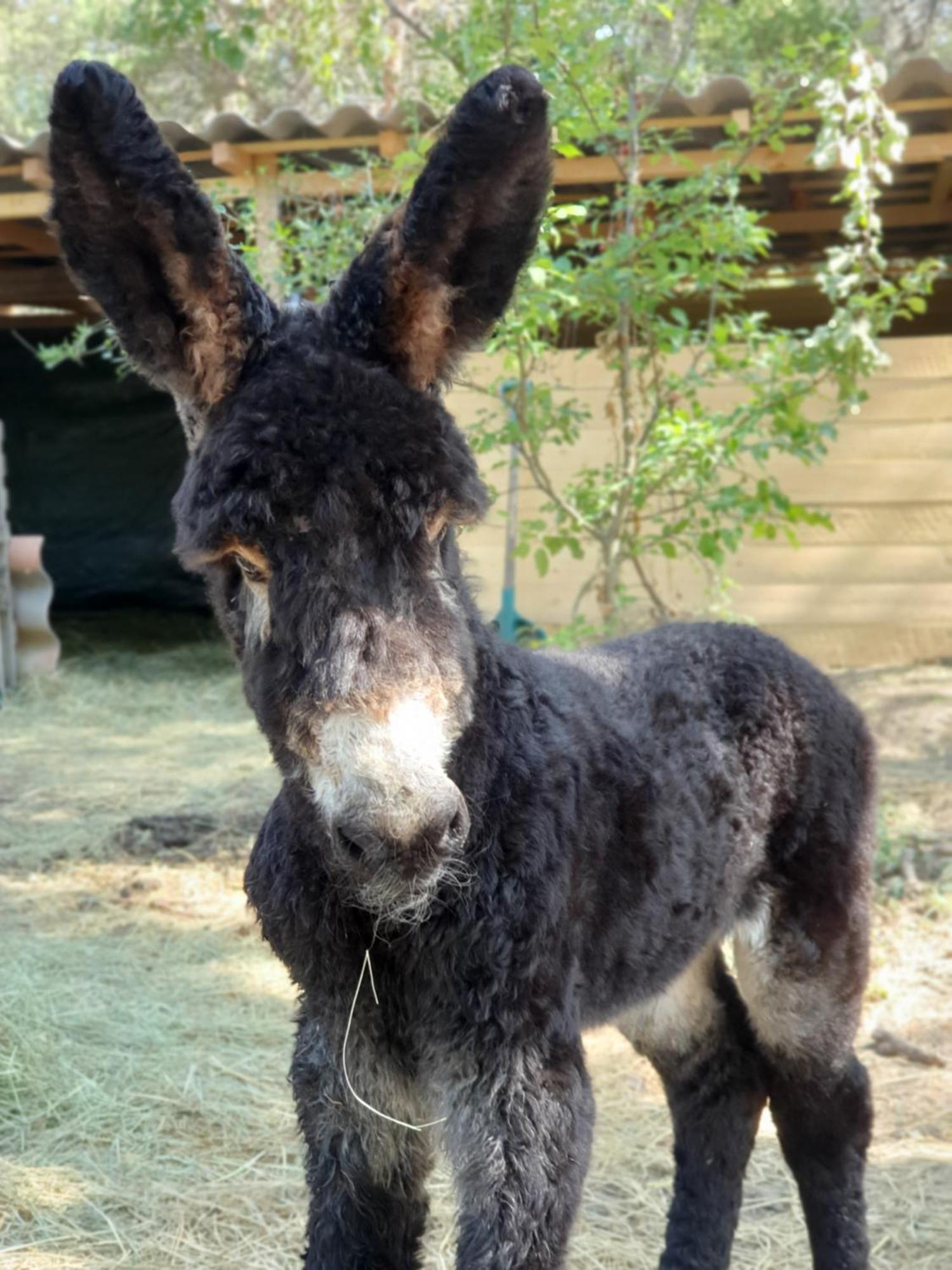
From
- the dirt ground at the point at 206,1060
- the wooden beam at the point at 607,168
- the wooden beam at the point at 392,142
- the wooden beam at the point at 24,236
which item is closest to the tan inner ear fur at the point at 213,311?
the dirt ground at the point at 206,1060

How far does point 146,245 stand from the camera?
203 centimetres

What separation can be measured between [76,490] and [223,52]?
14.5 ft

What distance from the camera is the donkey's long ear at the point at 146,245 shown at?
1.89 meters

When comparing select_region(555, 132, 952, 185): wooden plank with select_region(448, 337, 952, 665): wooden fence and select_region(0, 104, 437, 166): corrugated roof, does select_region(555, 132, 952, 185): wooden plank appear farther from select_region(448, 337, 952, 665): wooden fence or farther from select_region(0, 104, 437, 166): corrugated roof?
select_region(448, 337, 952, 665): wooden fence

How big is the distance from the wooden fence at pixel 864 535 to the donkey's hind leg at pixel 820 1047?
6.36m

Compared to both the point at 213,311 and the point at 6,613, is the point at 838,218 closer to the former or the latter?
the point at 6,613

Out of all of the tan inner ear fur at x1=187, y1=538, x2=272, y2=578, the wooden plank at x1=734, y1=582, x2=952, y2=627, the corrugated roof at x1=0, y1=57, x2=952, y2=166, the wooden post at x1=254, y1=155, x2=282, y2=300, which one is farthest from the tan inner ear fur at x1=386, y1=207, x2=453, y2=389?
the wooden plank at x1=734, y1=582, x2=952, y2=627

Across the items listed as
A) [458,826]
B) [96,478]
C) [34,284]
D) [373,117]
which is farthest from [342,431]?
[34,284]

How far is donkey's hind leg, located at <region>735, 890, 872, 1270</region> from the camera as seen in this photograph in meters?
2.86

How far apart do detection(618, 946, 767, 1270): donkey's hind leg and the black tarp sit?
10182 mm

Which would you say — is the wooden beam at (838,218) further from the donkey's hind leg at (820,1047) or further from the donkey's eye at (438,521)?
the donkey's eye at (438,521)

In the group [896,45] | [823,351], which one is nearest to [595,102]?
[823,351]

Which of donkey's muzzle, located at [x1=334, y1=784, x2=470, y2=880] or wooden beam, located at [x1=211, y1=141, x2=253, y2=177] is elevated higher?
wooden beam, located at [x1=211, y1=141, x2=253, y2=177]

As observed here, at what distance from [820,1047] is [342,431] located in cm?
187
